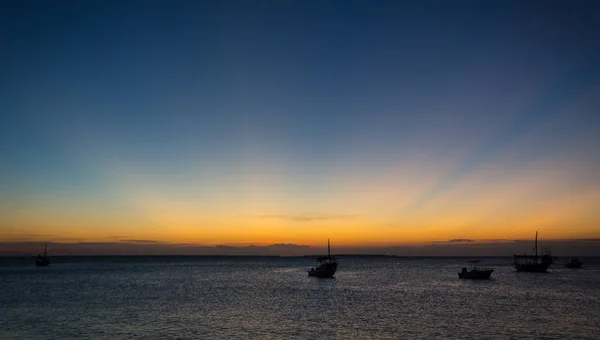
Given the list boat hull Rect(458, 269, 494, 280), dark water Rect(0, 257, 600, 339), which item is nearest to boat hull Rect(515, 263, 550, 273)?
boat hull Rect(458, 269, 494, 280)

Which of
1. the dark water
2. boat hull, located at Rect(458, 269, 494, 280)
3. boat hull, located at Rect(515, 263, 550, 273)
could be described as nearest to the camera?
the dark water

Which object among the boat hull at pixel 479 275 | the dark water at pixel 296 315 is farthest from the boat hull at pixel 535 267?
the dark water at pixel 296 315

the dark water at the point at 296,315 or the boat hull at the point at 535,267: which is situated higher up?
the dark water at the point at 296,315

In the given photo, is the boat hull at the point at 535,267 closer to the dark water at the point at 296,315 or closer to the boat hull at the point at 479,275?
the boat hull at the point at 479,275

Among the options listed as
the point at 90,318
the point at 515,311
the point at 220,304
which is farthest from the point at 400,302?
the point at 90,318

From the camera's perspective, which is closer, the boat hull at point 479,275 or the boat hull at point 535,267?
the boat hull at point 479,275

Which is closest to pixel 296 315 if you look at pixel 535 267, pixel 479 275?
pixel 479 275

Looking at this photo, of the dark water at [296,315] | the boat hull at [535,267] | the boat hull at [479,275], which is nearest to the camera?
the dark water at [296,315]

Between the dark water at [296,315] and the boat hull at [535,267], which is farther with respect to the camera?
the boat hull at [535,267]

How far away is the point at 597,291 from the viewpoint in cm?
7344

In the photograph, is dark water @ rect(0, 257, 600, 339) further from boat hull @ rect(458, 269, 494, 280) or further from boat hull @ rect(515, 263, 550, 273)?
boat hull @ rect(515, 263, 550, 273)

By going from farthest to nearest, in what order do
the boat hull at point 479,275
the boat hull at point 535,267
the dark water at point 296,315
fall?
the boat hull at point 535,267 → the boat hull at point 479,275 → the dark water at point 296,315

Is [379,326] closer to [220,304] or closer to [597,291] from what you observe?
[220,304]

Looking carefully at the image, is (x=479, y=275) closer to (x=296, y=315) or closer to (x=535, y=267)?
(x=535, y=267)
